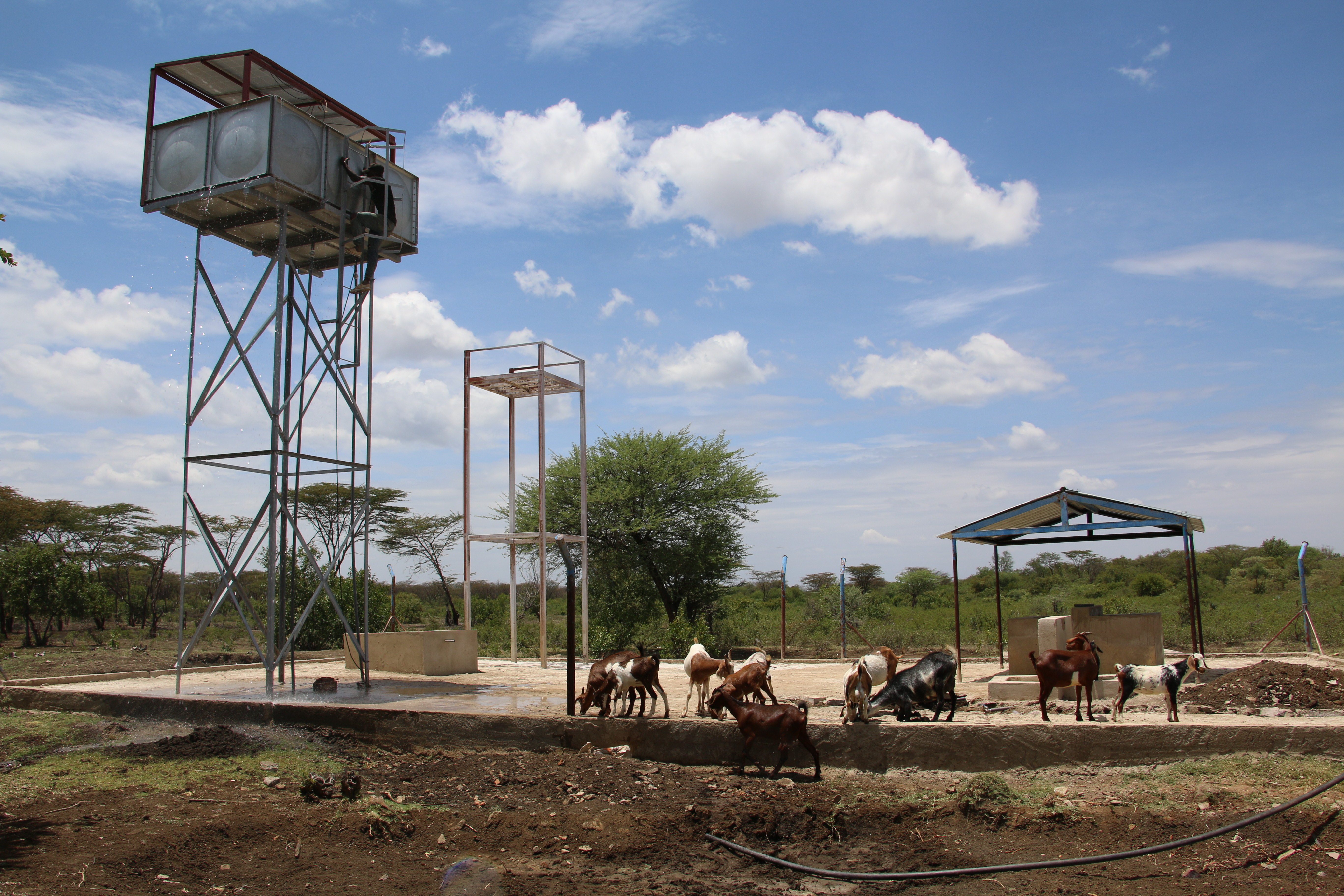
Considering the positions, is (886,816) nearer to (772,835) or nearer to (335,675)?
(772,835)

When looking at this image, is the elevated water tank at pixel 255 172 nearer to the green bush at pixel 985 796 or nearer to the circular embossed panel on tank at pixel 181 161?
the circular embossed panel on tank at pixel 181 161

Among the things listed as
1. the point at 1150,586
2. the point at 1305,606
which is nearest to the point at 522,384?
the point at 1305,606

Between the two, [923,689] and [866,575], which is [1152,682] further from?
[866,575]

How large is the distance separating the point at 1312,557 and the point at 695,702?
176 ft

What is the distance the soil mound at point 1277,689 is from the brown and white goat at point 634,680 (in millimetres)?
6045

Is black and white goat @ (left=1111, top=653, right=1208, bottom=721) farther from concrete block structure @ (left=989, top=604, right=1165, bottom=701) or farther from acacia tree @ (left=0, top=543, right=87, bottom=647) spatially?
acacia tree @ (left=0, top=543, right=87, bottom=647)

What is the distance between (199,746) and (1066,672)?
9.04 m

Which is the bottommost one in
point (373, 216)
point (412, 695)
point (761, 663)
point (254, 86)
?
point (412, 695)

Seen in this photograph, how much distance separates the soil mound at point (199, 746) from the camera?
9.10 m

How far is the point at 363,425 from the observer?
42.3 ft

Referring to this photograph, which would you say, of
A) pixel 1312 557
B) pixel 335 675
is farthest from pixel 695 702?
pixel 1312 557

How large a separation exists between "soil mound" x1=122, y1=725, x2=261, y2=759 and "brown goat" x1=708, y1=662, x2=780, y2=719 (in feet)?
16.8

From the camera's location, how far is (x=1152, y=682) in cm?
844

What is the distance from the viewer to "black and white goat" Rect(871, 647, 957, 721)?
8.68 m
